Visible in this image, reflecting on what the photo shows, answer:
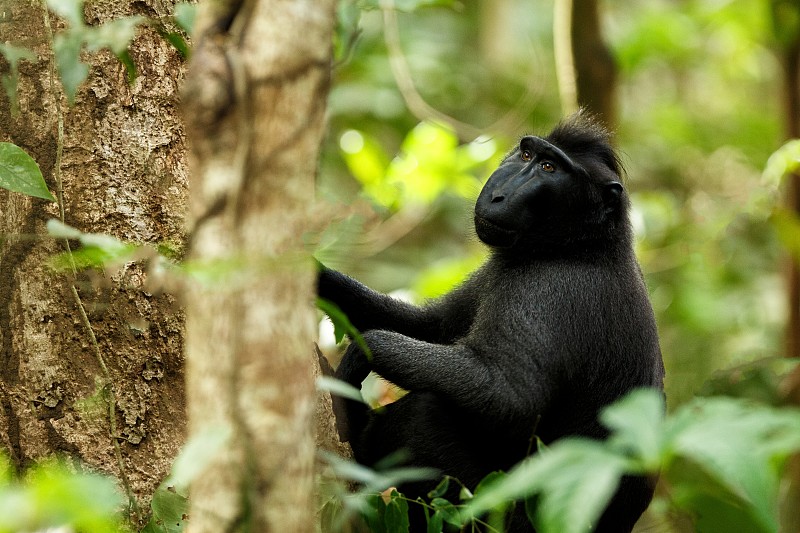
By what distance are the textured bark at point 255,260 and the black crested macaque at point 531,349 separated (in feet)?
6.93

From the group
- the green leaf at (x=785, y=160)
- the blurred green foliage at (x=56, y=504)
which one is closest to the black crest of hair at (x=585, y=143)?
the green leaf at (x=785, y=160)

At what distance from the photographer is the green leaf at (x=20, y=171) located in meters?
2.71

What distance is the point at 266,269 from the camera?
6.28ft

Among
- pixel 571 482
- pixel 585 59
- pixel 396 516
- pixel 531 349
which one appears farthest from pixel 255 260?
pixel 585 59

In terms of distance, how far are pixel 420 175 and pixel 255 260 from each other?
484cm

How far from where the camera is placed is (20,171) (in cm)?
273

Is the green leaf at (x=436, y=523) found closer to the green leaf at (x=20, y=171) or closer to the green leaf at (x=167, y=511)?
the green leaf at (x=167, y=511)

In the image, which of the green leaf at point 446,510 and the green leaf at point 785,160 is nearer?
the green leaf at point 446,510

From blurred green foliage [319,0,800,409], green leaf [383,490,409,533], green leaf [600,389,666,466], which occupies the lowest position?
blurred green foliage [319,0,800,409]

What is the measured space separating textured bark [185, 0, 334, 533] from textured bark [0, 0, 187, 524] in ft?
4.69

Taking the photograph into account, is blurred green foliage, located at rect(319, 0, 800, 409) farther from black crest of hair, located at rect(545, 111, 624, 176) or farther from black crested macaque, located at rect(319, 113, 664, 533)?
black crested macaque, located at rect(319, 113, 664, 533)

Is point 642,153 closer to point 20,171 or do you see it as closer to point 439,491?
point 439,491

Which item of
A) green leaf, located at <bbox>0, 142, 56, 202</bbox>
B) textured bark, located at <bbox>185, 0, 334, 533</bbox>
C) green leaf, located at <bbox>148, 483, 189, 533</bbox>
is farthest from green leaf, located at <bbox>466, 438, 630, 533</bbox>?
green leaf, located at <bbox>0, 142, 56, 202</bbox>

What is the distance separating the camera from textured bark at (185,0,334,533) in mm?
1895
